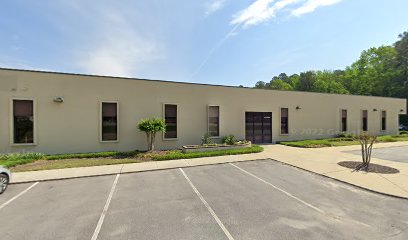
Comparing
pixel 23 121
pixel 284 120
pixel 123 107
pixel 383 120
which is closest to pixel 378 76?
pixel 383 120

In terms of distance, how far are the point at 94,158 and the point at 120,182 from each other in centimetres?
515

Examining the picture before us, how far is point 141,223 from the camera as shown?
180 inches

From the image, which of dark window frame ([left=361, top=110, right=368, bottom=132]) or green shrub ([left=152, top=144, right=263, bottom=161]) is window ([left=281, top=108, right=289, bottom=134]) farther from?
dark window frame ([left=361, top=110, right=368, bottom=132])

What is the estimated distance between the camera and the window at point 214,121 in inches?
639

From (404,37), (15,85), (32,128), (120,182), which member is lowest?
(120,182)

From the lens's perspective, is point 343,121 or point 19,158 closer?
point 19,158

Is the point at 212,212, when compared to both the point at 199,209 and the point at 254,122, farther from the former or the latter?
the point at 254,122

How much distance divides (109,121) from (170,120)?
4.18 m

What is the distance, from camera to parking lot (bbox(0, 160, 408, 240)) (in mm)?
4195

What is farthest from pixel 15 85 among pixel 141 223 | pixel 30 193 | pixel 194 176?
pixel 141 223

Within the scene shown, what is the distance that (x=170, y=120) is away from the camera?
1512 cm

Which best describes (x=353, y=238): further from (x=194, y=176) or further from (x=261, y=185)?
(x=194, y=176)

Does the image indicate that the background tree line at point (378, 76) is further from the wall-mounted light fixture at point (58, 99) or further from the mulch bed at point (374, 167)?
the wall-mounted light fixture at point (58, 99)

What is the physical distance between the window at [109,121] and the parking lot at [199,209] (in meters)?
5.76
